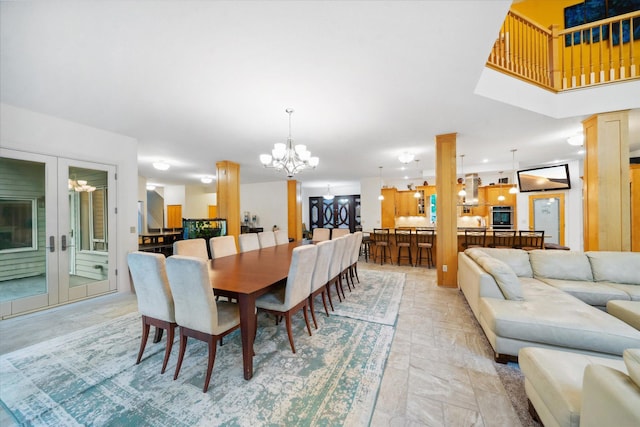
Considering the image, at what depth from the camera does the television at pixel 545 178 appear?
5.80 metres

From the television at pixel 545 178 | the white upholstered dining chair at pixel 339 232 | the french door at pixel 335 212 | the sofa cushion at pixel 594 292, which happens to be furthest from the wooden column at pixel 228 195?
the television at pixel 545 178

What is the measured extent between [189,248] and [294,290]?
5.39 feet

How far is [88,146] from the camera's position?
352 cm

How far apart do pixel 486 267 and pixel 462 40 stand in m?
2.15

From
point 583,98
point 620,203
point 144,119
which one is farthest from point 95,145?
point 620,203

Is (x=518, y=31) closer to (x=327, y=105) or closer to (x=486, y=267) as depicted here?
(x=327, y=105)

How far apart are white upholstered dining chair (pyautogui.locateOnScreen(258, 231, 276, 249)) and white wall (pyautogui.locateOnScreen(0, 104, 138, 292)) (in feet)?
7.13

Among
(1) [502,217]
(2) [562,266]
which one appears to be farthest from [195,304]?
(1) [502,217]

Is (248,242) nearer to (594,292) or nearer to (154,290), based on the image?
(154,290)

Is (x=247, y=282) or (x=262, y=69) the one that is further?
(x=262, y=69)

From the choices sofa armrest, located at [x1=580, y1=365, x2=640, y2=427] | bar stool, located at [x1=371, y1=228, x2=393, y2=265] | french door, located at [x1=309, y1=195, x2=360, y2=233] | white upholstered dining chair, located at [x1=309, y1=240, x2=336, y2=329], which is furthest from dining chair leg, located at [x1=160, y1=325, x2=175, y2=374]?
french door, located at [x1=309, y1=195, x2=360, y2=233]

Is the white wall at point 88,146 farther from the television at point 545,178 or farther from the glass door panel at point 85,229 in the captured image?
the television at point 545,178

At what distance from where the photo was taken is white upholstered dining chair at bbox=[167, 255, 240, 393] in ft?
5.36

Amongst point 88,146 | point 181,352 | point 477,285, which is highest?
point 88,146
